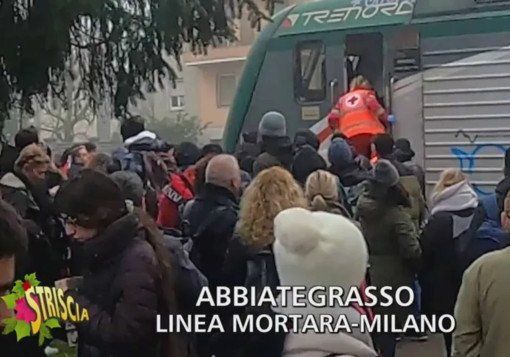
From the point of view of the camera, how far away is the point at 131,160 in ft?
29.2

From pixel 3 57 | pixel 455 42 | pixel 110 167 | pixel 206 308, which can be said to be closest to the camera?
pixel 206 308

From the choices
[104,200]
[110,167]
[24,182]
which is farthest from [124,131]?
[104,200]

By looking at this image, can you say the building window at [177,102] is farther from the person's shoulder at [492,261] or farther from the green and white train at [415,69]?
the person's shoulder at [492,261]

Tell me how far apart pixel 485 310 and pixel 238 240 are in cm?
159

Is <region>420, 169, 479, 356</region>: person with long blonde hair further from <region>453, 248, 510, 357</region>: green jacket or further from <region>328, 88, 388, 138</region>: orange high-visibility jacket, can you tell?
<region>328, 88, 388, 138</region>: orange high-visibility jacket

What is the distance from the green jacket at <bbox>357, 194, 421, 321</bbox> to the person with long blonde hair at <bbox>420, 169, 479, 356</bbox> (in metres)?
0.12

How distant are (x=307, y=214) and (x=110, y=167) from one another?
4.26 metres

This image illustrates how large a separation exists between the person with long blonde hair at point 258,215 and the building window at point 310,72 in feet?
28.1

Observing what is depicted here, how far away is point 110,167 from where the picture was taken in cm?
845

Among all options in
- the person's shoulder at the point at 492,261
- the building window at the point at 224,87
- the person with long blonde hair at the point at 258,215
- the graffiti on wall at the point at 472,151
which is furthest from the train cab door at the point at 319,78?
the building window at the point at 224,87

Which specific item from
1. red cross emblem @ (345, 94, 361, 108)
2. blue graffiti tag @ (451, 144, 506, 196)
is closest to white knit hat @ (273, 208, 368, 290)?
blue graffiti tag @ (451, 144, 506, 196)

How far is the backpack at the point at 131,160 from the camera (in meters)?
8.73

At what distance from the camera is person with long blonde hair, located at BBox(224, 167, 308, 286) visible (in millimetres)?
5625

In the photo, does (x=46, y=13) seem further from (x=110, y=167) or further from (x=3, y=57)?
(x=110, y=167)
